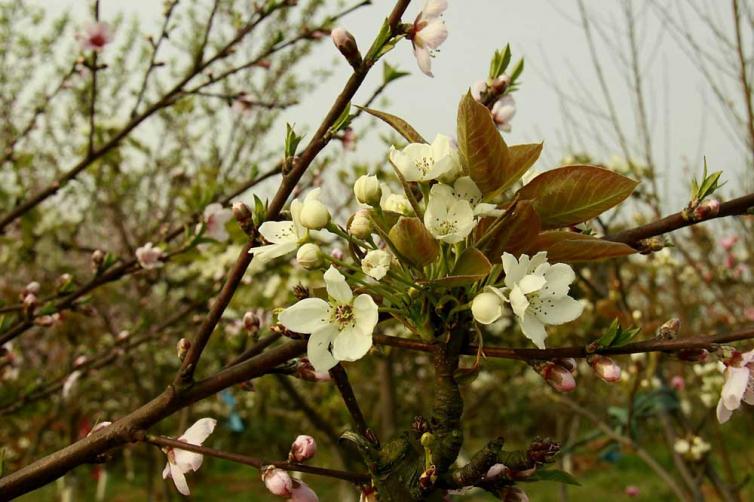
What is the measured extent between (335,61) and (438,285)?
7585 millimetres

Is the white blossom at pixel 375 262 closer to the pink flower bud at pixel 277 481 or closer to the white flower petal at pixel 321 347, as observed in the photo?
the white flower petal at pixel 321 347

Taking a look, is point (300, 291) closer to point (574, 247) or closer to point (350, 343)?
point (350, 343)

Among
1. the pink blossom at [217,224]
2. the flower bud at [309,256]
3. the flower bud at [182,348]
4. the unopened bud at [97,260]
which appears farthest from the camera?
the pink blossom at [217,224]

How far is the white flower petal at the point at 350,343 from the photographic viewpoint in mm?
740

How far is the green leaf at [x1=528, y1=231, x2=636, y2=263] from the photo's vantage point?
756 mm

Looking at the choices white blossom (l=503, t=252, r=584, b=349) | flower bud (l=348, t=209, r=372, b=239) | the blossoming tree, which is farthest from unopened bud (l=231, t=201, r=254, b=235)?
white blossom (l=503, t=252, r=584, b=349)

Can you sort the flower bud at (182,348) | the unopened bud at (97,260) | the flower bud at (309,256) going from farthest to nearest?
the unopened bud at (97,260)
the flower bud at (182,348)
the flower bud at (309,256)

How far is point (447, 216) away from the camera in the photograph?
0.77 m

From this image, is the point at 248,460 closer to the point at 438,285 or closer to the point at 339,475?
the point at 339,475

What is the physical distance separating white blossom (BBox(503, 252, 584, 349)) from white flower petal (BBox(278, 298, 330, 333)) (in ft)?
0.71

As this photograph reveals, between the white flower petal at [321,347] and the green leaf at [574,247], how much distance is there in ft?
0.87

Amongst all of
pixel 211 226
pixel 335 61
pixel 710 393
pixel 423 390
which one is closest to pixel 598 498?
pixel 423 390

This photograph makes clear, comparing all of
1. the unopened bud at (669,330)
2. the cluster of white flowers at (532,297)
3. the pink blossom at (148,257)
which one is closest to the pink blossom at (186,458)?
the cluster of white flowers at (532,297)

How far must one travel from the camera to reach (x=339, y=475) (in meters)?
0.75
